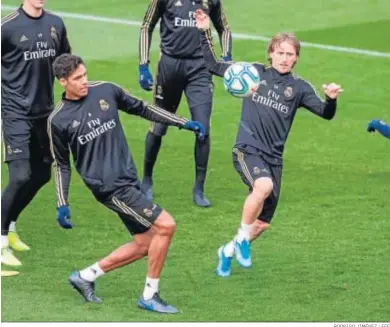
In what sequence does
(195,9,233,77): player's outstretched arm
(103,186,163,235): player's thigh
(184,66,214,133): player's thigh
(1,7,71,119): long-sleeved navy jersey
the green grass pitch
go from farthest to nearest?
(184,66,214,133): player's thigh → (1,7,71,119): long-sleeved navy jersey → (195,9,233,77): player's outstretched arm → the green grass pitch → (103,186,163,235): player's thigh

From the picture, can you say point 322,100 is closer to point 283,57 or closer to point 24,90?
point 283,57

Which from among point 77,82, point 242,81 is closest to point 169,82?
point 242,81

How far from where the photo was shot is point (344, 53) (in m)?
23.8

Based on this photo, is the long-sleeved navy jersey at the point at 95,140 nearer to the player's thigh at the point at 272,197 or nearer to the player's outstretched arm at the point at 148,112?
the player's outstretched arm at the point at 148,112

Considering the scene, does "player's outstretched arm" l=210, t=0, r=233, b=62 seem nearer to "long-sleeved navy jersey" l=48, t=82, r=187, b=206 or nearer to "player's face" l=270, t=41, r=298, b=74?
"player's face" l=270, t=41, r=298, b=74

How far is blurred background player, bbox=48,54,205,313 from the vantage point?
1207 cm

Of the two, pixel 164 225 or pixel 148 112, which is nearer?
pixel 164 225

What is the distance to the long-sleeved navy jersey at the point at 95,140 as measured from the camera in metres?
12.1

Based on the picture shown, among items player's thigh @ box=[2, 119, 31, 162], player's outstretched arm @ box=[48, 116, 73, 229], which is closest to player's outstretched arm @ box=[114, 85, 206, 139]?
player's outstretched arm @ box=[48, 116, 73, 229]

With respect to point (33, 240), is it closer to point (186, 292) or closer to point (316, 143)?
point (186, 292)

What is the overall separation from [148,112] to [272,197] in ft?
5.13

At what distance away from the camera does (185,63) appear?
1584 cm

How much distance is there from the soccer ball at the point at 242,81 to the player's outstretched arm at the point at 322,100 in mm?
461

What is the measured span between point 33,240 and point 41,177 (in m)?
0.69
